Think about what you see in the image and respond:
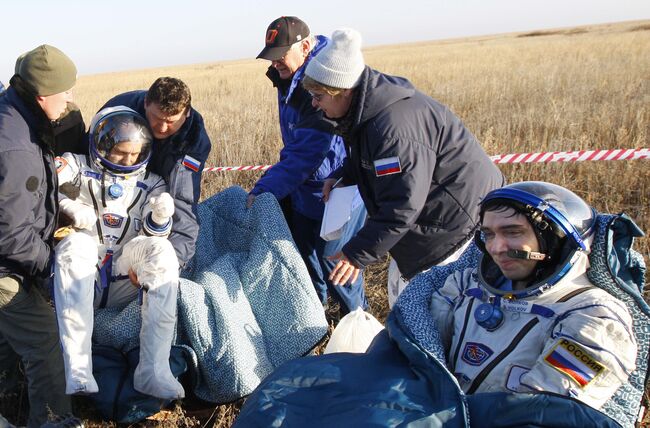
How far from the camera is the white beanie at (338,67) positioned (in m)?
2.79

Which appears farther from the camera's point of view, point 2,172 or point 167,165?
point 167,165

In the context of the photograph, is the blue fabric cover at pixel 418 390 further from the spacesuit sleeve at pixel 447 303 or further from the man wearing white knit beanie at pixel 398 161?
the man wearing white knit beanie at pixel 398 161

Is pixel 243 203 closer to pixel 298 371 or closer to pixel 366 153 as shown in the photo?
pixel 366 153

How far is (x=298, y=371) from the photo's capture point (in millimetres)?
1878

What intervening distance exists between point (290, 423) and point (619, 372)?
100 centimetres

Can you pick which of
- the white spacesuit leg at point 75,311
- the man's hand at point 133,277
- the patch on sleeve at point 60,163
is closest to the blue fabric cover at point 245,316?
the man's hand at point 133,277

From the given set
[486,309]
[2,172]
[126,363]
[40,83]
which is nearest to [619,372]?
[486,309]

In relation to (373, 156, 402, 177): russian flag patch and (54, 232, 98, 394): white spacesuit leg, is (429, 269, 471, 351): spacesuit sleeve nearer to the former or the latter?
(373, 156, 402, 177): russian flag patch

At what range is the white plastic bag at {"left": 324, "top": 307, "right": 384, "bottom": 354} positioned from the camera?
9.16 feet

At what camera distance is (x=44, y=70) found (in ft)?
9.74

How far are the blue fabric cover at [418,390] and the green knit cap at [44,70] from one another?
200cm

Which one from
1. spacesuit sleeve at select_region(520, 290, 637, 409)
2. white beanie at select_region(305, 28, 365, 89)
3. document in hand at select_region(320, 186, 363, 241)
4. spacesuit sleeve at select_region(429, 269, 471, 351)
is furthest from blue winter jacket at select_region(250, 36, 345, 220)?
spacesuit sleeve at select_region(520, 290, 637, 409)

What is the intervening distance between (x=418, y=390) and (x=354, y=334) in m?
1.07

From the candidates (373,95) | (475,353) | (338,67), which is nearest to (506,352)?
(475,353)
